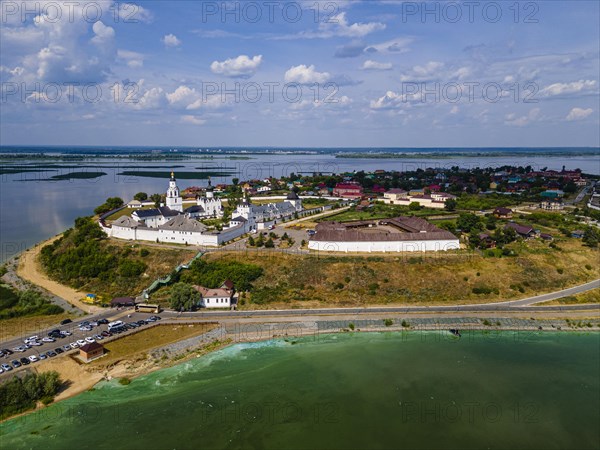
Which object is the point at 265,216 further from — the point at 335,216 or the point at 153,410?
the point at 153,410

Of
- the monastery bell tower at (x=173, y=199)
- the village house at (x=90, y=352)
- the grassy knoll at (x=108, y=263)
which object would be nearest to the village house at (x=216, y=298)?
the grassy knoll at (x=108, y=263)

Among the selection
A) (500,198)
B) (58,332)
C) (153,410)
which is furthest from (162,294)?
(500,198)

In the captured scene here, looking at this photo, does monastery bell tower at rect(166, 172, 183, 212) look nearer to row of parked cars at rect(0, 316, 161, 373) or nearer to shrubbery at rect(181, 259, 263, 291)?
shrubbery at rect(181, 259, 263, 291)

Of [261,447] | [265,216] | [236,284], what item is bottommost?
[261,447]

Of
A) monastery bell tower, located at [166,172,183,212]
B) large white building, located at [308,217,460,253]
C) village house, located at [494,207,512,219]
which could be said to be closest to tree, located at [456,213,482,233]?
large white building, located at [308,217,460,253]

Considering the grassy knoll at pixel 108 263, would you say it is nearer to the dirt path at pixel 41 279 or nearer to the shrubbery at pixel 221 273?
the dirt path at pixel 41 279

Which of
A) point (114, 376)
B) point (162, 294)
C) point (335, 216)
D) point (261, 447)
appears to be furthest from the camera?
point (335, 216)
